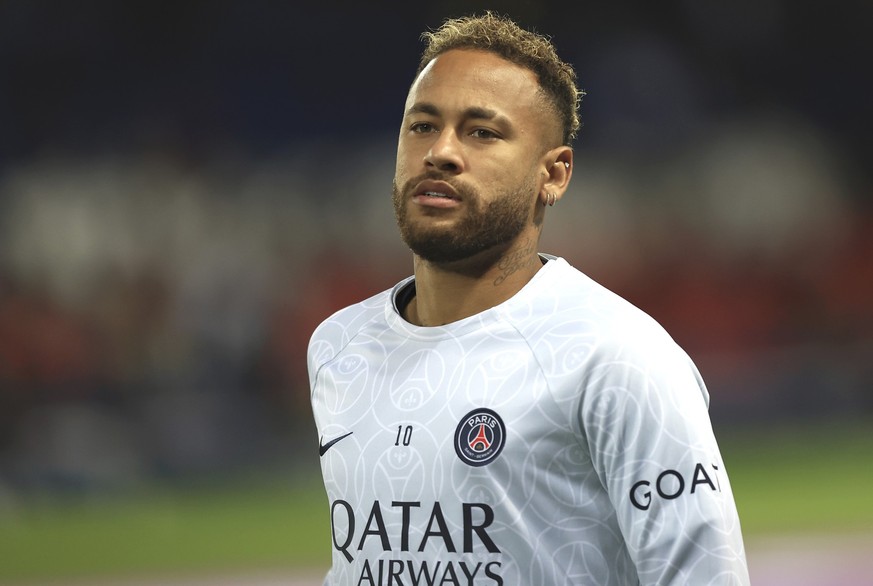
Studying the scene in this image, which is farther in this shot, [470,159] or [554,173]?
[554,173]

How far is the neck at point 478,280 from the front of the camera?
2018 millimetres

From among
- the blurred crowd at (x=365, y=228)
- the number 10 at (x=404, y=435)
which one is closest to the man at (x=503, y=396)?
the number 10 at (x=404, y=435)

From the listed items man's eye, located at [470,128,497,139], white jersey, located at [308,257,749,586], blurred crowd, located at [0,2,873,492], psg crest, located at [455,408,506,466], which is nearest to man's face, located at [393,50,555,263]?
man's eye, located at [470,128,497,139]

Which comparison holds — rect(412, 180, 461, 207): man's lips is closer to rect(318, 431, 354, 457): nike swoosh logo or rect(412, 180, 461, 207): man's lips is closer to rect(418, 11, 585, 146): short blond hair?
rect(418, 11, 585, 146): short blond hair

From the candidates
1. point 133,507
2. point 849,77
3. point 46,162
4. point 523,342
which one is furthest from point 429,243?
point 849,77

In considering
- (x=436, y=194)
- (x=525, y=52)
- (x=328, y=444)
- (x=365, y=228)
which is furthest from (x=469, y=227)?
(x=365, y=228)

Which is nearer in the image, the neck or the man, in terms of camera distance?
the man

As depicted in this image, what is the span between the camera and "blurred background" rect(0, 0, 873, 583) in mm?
6344

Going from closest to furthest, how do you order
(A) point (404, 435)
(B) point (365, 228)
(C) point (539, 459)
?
(C) point (539, 459), (A) point (404, 435), (B) point (365, 228)

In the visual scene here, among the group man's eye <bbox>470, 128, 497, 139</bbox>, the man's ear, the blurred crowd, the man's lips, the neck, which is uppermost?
the blurred crowd

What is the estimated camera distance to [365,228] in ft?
21.6

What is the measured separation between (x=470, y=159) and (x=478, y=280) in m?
0.24

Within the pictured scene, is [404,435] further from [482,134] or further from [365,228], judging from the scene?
[365,228]

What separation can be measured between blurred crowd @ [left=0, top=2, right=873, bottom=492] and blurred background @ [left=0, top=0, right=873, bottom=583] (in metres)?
0.01
